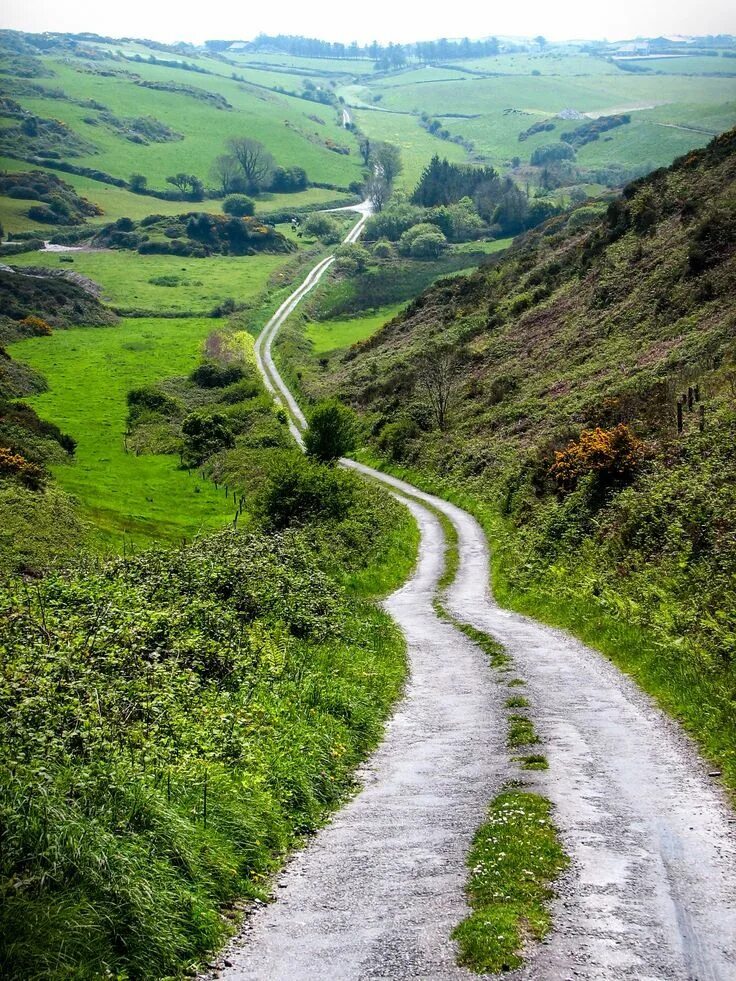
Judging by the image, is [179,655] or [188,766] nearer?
[188,766]

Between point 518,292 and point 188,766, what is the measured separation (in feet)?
296

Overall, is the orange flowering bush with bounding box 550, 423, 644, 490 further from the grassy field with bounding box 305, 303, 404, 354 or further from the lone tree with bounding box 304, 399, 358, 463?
the grassy field with bounding box 305, 303, 404, 354

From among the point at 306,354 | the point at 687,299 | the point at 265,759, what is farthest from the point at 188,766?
the point at 306,354

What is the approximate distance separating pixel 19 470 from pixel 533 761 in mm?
42832

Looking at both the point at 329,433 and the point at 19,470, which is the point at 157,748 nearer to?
the point at 19,470

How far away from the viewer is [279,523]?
46.1 metres

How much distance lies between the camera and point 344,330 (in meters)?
139

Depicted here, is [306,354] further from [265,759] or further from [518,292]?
[265,759]

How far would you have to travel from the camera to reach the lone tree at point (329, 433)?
2731 inches

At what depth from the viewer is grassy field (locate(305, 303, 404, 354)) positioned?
129 m

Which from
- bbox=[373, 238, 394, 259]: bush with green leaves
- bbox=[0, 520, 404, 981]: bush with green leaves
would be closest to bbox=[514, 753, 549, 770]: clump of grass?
bbox=[0, 520, 404, 981]: bush with green leaves

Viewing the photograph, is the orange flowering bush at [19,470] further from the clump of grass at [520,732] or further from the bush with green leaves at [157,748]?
the clump of grass at [520,732]

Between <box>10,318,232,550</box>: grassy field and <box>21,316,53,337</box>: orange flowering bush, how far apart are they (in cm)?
184

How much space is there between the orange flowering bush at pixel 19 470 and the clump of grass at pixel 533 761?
1615 inches
